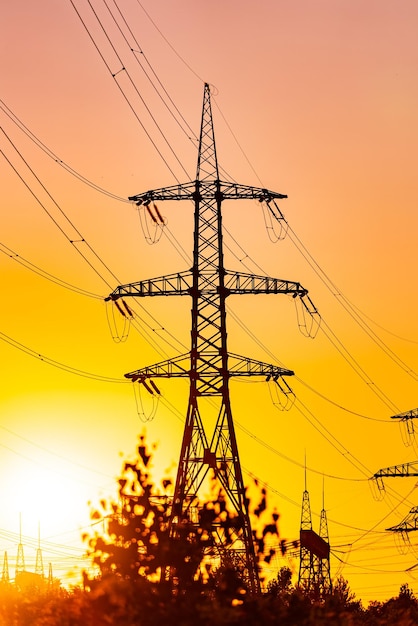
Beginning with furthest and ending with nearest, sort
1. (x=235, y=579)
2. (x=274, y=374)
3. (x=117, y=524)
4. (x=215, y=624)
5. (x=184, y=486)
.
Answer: (x=274, y=374) → (x=184, y=486) → (x=117, y=524) → (x=235, y=579) → (x=215, y=624)

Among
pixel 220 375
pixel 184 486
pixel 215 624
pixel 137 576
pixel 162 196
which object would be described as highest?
pixel 162 196

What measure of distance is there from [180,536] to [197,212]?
24.4 m

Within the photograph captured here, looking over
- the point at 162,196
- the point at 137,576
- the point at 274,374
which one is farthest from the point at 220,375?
the point at 137,576

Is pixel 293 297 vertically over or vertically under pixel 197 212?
under

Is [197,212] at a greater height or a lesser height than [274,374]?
greater

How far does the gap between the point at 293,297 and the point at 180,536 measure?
66.8ft

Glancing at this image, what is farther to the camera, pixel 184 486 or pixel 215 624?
pixel 184 486

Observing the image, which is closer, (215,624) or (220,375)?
(215,624)

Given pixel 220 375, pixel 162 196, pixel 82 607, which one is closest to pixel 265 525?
pixel 82 607

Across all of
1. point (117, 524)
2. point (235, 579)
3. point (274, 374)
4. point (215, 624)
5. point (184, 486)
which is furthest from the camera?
point (274, 374)

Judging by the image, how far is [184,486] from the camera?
70500mm

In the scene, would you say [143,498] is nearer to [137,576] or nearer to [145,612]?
[137,576]

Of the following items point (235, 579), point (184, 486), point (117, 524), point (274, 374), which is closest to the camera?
point (235, 579)

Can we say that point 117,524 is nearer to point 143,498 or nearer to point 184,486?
point 143,498
